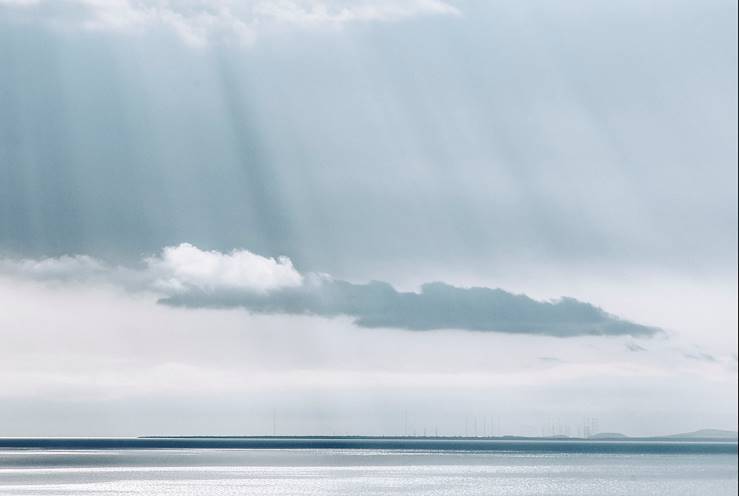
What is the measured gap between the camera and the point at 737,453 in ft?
183

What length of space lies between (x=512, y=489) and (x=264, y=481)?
1535 inches

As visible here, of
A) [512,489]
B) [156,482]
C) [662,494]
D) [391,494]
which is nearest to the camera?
[391,494]

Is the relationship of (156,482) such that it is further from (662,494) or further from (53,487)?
(662,494)

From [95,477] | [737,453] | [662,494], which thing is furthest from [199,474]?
[737,453]

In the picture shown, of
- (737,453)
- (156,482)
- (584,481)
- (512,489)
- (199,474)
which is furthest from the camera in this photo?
(199,474)

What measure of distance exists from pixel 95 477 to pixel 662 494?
3420 inches

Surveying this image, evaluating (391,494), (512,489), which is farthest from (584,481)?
(391,494)

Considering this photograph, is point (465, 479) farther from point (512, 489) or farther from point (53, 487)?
point (53, 487)

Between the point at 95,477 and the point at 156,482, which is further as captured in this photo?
the point at 95,477

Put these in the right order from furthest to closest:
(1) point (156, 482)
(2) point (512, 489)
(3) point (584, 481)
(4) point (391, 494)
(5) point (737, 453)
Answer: (3) point (584, 481) < (1) point (156, 482) < (2) point (512, 489) < (4) point (391, 494) < (5) point (737, 453)

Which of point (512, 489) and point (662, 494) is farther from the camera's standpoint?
point (512, 489)

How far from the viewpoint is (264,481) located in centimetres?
17462

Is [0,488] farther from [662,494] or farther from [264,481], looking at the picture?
[662,494]

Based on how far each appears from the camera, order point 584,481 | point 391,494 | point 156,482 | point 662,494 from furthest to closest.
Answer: point 584,481 → point 156,482 → point 662,494 → point 391,494
